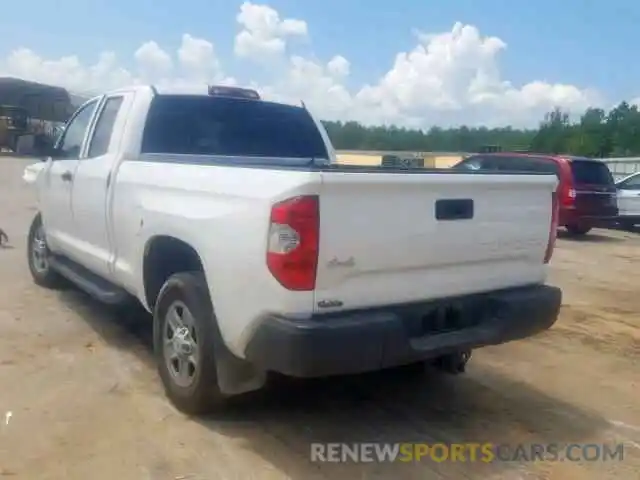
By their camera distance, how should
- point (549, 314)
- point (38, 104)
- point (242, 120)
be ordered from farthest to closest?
point (38, 104) → point (242, 120) → point (549, 314)

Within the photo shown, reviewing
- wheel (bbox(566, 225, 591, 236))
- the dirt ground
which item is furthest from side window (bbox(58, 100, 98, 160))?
wheel (bbox(566, 225, 591, 236))

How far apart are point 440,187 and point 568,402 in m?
1.96

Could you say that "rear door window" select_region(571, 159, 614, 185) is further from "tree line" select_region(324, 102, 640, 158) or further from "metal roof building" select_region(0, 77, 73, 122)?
"metal roof building" select_region(0, 77, 73, 122)

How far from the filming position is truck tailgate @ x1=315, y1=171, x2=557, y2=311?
342 cm

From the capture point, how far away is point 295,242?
334cm

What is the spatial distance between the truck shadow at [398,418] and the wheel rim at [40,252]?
252 centimetres

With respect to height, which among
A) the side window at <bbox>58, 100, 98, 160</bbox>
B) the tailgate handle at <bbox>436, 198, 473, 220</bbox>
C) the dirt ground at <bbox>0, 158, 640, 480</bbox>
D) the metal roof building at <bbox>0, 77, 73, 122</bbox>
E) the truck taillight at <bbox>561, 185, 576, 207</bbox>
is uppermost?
the metal roof building at <bbox>0, 77, 73, 122</bbox>

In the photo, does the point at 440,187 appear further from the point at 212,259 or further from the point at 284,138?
the point at 284,138

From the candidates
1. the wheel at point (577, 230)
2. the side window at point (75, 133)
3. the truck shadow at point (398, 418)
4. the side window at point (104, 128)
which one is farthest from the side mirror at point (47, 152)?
the wheel at point (577, 230)

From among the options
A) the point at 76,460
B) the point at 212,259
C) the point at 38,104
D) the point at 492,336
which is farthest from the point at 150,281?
the point at 38,104

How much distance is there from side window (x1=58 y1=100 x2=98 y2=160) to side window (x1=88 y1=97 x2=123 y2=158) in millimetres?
291

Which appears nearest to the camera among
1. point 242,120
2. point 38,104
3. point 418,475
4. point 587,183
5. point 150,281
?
point 418,475

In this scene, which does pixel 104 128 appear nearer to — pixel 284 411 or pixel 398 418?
pixel 284 411

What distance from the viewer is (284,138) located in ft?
19.0
